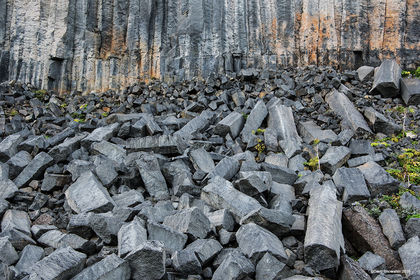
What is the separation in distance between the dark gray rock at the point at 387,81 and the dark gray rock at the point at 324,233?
7173 millimetres

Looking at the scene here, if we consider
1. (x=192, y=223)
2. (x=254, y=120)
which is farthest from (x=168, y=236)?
(x=254, y=120)

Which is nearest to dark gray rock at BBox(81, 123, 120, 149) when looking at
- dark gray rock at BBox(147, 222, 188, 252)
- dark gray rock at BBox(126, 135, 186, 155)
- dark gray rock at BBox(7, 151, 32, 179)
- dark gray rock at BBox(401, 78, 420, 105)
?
dark gray rock at BBox(126, 135, 186, 155)

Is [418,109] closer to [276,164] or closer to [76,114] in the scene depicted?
[276,164]

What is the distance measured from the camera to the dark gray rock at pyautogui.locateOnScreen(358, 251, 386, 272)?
4907mm

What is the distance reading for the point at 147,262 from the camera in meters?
4.29

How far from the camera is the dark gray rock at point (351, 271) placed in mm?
4441

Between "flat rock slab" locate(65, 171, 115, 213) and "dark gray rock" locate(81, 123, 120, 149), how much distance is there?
2084mm

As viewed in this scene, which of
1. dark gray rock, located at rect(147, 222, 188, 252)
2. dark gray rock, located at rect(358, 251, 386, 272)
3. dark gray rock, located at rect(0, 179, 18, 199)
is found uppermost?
dark gray rock, located at rect(0, 179, 18, 199)

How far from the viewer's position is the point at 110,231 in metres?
5.30

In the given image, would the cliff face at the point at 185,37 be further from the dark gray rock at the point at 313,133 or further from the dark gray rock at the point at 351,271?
the dark gray rock at the point at 351,271

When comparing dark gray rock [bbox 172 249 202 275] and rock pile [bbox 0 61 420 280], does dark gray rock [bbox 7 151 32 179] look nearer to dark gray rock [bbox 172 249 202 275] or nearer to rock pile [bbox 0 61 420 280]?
rock pile [bbox 0 61 420 280]

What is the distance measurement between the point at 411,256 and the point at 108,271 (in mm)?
3795

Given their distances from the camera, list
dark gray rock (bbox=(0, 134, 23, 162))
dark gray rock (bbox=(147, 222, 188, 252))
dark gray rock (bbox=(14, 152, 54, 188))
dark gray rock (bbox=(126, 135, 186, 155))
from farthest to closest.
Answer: dark gray rock (bbox=(0, 134, 23, 162))
dark gray rock (bbox=(126, 135, 186, 155))
dark gray rock (bbox=(14, 152, 54, 188))
dark gray rock (bbox=(147, 222, 188, 252))

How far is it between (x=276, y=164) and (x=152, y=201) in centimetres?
286
